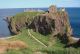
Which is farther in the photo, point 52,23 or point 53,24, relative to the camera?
point 52,23

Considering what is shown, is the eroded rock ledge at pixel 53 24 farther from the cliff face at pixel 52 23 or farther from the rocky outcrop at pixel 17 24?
the rocky outcrop at pixel 17 24

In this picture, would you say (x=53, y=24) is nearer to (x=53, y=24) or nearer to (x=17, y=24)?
(x=53, y=24)

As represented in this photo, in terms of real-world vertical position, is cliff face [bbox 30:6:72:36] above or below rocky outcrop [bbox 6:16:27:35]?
above

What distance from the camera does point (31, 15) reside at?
343ft

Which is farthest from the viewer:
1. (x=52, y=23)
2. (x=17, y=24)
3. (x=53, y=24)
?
(x=17, y=24)

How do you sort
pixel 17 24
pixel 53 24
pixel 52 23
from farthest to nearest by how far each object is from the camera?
pixel 17 24 < pixel 52 23 < pixel 53 24

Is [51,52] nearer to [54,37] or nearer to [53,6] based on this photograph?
[54,37]

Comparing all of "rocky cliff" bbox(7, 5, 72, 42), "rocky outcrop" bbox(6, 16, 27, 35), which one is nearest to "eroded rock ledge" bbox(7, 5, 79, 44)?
"rocky cliff" bbox(7, 5, 72, 42)

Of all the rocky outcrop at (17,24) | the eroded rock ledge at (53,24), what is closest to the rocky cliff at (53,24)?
the eroded rock ledge at (53,24)

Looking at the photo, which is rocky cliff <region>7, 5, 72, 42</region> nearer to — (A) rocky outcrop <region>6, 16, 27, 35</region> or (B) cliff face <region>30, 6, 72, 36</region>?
(B) cliff face <region>30, 6, 72, 36</region>

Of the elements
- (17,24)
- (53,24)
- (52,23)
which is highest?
(52,23)

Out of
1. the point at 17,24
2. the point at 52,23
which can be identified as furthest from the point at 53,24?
the point at 17,24

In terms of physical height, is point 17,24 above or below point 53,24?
below

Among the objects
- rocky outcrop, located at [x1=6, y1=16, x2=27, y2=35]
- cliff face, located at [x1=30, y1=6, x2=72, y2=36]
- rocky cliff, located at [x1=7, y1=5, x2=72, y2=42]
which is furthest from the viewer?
rocky outcrop, located at [x1=6, y1=16, x2=27, y2=35]
